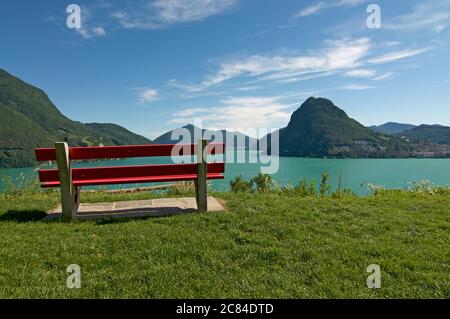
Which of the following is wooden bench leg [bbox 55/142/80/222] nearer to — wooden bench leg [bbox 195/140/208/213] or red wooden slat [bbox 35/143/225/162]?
red wooden slat [bbox 35/143/225/162]

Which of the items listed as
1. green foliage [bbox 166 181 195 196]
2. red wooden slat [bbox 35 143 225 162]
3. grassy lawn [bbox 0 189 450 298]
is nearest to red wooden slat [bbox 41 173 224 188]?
red wooden slat [bbox 35 143 225 162]

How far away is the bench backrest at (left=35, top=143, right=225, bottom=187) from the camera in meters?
5.92

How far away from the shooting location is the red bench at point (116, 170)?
5.86 metres

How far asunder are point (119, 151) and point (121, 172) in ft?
1.34

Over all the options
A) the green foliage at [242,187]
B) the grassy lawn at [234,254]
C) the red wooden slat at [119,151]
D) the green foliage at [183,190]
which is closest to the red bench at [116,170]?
the red wooden slat at [119,151]

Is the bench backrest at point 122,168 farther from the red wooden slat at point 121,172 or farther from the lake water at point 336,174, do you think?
the lake water at point 336,174

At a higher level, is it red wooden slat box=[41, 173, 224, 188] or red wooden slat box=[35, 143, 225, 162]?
red wooden slat box=[35, 143, 225, 162]

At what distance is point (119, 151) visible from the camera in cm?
602

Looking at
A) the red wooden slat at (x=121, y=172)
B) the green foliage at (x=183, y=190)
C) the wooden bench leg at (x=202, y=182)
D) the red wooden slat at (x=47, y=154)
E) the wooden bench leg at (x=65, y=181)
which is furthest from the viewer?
the green foliage at (x=183, y=190)

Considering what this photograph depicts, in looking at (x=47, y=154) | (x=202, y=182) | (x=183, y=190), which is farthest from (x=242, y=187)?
(x=47, y=154)

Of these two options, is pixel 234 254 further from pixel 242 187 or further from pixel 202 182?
pixel 242 187

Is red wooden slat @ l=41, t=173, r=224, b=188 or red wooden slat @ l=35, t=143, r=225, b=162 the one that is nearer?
red wooden slat @ l=35, t=143, r=225, b=162

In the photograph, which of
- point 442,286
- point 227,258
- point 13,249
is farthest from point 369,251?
point 13,249

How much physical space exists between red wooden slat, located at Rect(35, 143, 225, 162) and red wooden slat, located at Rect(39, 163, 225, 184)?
0.23 meters
